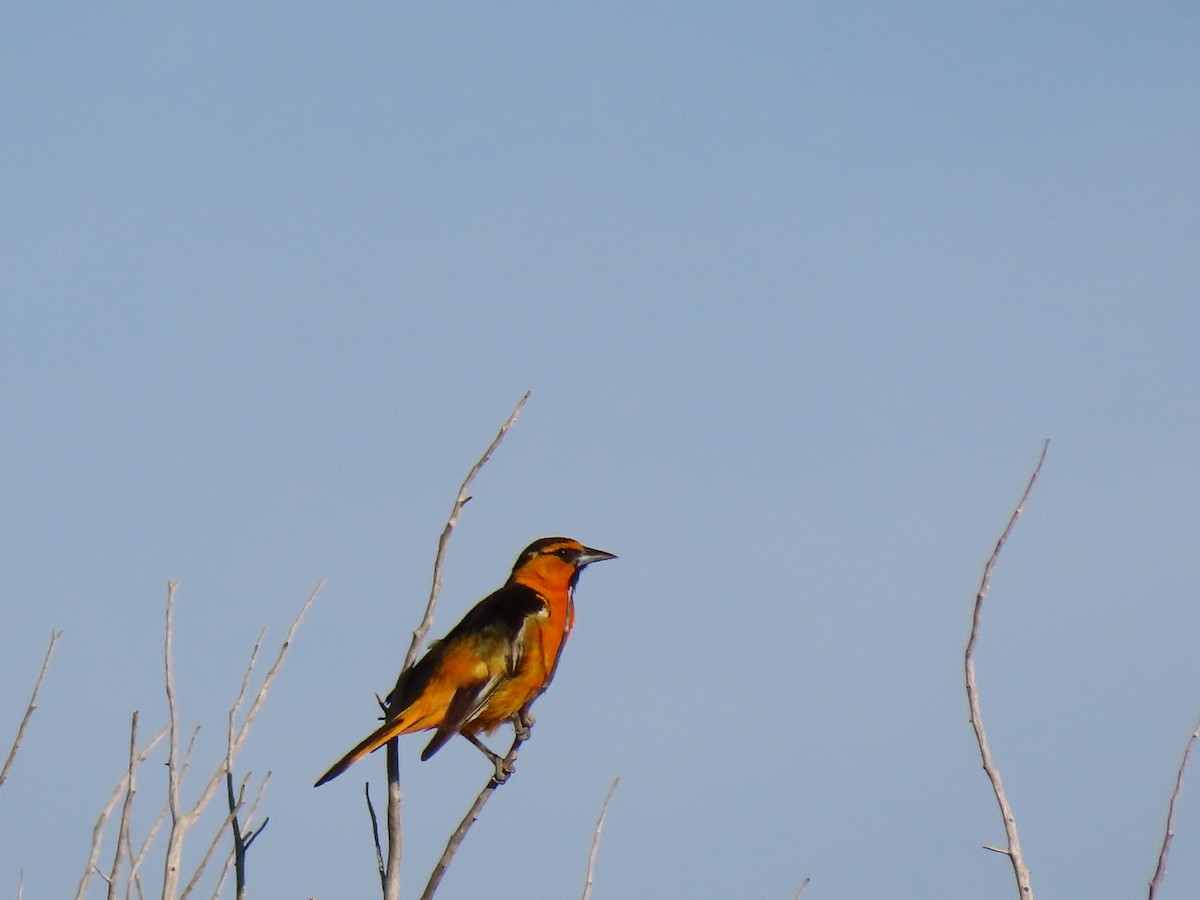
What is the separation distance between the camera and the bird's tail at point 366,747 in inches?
204

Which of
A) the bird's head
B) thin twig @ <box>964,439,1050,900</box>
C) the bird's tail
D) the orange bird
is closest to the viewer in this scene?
thin twig @ <box>964,439,1050,900</box>

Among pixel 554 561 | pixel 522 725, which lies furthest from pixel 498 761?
pixel 554 561

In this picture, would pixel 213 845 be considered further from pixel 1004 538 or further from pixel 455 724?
pixel 1004 538

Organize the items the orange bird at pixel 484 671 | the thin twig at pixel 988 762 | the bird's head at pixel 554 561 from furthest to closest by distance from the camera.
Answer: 1. the bird's head at pixel 554 561
2. the orange bird at pixel 484 671
3. the thin twig at pixel 988 762

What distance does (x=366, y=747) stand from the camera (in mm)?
5266

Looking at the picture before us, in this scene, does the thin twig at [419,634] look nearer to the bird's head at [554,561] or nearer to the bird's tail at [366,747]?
the bird's tail at [366,747]

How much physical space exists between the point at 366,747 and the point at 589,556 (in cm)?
213

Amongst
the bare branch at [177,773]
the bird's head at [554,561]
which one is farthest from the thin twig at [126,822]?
the bird's head at [554,561]

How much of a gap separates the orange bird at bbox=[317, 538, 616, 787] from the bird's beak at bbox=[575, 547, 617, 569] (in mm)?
182

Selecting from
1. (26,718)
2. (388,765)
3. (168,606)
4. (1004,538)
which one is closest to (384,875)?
(388,765)

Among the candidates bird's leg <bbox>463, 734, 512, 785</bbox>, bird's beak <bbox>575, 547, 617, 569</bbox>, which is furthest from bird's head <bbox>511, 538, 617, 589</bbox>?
bird's leg <bbox>463, 734, 512, 785</bbox>

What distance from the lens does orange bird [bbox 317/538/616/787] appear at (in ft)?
18.3

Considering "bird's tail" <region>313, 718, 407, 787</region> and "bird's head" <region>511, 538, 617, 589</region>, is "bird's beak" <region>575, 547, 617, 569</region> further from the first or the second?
"bird's tail" <region>313, 718, 407, 787</region>

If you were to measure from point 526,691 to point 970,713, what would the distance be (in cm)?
282
